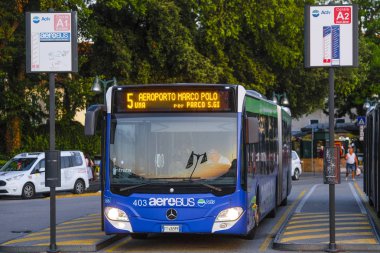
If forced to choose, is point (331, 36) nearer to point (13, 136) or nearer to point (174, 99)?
point (174, 99)

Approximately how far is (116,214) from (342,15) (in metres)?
4.85

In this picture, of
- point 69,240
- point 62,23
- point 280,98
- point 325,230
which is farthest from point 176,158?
point 280,98

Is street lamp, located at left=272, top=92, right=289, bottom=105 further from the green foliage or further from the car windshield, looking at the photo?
the car windshield

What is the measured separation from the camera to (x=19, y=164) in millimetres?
33469

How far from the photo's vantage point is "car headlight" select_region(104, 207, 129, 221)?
14.1 m

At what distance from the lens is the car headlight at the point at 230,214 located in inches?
547

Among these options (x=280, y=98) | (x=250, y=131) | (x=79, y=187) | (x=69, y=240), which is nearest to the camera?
(x=250, y=131)

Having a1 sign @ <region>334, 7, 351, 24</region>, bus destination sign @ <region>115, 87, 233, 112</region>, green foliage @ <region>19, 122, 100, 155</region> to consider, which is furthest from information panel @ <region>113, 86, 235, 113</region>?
green foliage @ <region>19, 122, 100, 155</region>

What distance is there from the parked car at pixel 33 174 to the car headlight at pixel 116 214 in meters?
17.4

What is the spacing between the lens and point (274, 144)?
20797mm

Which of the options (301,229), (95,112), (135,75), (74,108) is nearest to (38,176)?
(74,108)

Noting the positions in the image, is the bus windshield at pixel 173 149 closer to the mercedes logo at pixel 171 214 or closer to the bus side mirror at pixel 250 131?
the bus side mirror at pixel 250 131

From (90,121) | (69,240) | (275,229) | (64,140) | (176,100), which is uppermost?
(176,100)

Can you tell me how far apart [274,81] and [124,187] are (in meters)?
37.2
